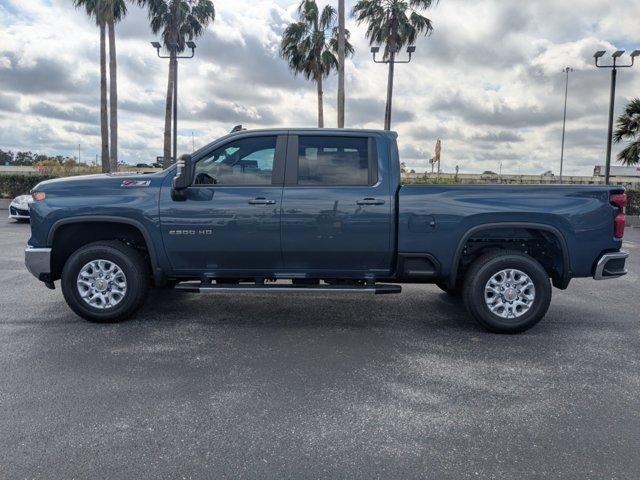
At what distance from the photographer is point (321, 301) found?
6.43 meters

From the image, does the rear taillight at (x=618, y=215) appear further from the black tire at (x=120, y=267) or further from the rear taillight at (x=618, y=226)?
the black tire at (x=120, y=267)

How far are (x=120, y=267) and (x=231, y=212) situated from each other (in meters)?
1.29

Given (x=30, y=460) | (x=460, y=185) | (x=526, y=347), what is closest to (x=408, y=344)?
(x=526, y=347)

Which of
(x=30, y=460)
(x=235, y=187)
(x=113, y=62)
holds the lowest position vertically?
(x=30, y=460)

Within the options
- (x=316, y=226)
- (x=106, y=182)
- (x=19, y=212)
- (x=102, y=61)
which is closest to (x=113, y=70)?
(x=102, y=61)

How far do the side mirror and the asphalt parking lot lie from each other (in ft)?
4.57

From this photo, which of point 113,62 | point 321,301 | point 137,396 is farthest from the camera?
point 113,62

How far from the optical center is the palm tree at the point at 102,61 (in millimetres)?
22370

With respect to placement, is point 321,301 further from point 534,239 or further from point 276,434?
point 276,434

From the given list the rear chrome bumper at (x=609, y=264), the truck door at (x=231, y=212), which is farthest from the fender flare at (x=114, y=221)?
the rear chrome bumper at (x=609, y=264)

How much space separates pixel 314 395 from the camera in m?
3.62

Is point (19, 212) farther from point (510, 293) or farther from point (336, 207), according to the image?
point (510, 293)

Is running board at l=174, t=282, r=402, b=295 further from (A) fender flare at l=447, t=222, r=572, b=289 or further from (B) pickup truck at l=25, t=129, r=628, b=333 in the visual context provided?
(A) fender flare at l=447, t=222, r=572, b=289

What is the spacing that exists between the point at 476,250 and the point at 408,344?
4.39 feet
